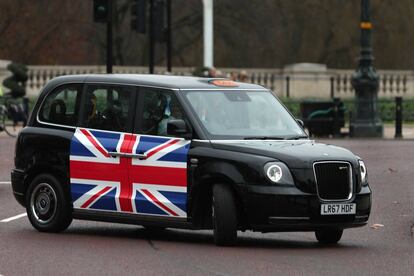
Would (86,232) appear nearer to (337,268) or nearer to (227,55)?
(337,268)

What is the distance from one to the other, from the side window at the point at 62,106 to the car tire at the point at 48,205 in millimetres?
579

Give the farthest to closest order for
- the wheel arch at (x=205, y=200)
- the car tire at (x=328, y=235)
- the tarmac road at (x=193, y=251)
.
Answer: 1. the car tire at (x=328, y=235)
2. the wheel arch at (x=205, y=200)
3. the tarmac road at (x=193, y=251)

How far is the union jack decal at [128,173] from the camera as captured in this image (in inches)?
518

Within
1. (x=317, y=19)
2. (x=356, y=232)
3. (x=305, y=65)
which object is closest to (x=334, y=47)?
(x=317, y=19)

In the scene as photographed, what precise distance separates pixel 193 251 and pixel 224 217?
40cm

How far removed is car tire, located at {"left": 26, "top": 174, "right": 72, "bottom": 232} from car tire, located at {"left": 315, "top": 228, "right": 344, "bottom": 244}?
7.80 ft

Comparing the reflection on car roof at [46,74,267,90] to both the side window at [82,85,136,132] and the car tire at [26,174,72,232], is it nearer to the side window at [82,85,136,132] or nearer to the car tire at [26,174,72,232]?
the side window at [82,85,136,132]

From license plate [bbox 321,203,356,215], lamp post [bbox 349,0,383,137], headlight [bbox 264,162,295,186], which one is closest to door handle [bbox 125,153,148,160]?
headlight [bbox 264,162,295,186]

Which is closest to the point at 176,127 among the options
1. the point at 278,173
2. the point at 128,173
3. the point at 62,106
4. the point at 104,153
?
the point at 128,173

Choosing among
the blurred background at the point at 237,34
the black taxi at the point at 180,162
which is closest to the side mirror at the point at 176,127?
the black taxi at the point at 180,162

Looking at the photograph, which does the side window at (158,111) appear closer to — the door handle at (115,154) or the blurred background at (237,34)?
the door handle at (115,154)

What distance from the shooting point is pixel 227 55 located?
2640 inches

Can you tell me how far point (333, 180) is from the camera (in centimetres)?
1276

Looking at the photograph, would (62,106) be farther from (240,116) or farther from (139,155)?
(240,116)
